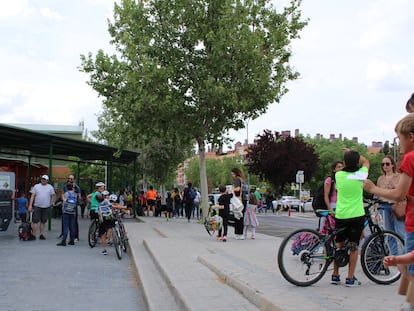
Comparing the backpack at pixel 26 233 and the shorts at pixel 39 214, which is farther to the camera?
the backpack at pixel 26 233

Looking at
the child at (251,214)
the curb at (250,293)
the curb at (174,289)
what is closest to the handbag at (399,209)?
the curb at (250,293)

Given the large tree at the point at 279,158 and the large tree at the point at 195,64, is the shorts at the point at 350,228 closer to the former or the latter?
the large tree at the point at 195,64

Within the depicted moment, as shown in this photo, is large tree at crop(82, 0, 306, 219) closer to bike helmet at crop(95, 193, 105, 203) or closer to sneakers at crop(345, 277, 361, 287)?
bike helmet at crop(95, 193, 105, 203)

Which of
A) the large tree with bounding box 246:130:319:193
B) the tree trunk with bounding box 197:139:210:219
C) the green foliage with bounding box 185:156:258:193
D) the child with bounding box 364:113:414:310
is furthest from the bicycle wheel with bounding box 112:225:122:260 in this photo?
the green foliage with bounding box 185:156:258:193

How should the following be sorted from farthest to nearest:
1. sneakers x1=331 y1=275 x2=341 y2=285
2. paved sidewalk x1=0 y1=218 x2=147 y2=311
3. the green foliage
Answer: the green foliage, paved sidewalk x1=0 y1=218 x2=147 y2=311, sneakers x1=331 y1=275 x2=341 y2=285

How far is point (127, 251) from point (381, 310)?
8582 millimetres

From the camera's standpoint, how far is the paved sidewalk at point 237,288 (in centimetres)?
546

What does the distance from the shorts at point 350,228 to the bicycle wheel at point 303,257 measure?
0.25 meters

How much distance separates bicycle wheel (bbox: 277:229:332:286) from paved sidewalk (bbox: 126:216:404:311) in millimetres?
131

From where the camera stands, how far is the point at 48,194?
48.5 feet

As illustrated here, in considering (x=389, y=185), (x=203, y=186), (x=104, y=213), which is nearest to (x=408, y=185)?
(x=389, y=185)

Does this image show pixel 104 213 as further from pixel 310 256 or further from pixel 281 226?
pixel 281 226

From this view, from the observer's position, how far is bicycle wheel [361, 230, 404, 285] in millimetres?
6855

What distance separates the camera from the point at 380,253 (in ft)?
22.8
